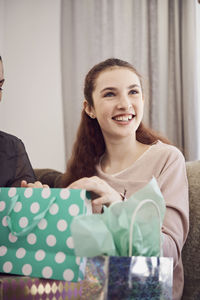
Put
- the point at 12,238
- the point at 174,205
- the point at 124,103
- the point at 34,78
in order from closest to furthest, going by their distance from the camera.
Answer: the point at 12,238
the point at 174,205
the point at 124,103
the point at 34,78

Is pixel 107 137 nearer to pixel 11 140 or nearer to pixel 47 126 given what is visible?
pixel 11 140

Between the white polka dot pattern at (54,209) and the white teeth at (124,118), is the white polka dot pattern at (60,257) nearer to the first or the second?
the white polka dot pattern at (54,209)

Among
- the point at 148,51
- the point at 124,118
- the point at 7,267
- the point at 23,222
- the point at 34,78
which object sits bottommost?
the point at 7,267

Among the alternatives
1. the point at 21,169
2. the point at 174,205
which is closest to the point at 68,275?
the point at 174,205

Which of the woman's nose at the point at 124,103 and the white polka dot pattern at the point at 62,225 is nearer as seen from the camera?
the white polka dot pattern at the point at 62,225

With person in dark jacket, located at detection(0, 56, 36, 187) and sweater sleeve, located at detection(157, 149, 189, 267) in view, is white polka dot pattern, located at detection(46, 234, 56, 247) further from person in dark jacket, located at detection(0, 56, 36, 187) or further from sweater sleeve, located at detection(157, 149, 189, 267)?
person in dark jacket, located at detection(0, 56, 36, 187)

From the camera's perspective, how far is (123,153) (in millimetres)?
1556

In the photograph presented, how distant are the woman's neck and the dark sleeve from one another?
296 millimetres

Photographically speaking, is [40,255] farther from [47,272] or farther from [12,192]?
[12,192]

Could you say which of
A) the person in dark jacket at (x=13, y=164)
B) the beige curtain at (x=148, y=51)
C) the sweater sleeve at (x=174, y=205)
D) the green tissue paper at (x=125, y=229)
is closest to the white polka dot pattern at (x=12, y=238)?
the green tissue paper at (x=125, y=229)

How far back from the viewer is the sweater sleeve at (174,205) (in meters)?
1.21

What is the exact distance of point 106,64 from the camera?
1.60 metres

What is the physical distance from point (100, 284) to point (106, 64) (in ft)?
3.27

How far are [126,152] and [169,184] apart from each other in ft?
0.89
